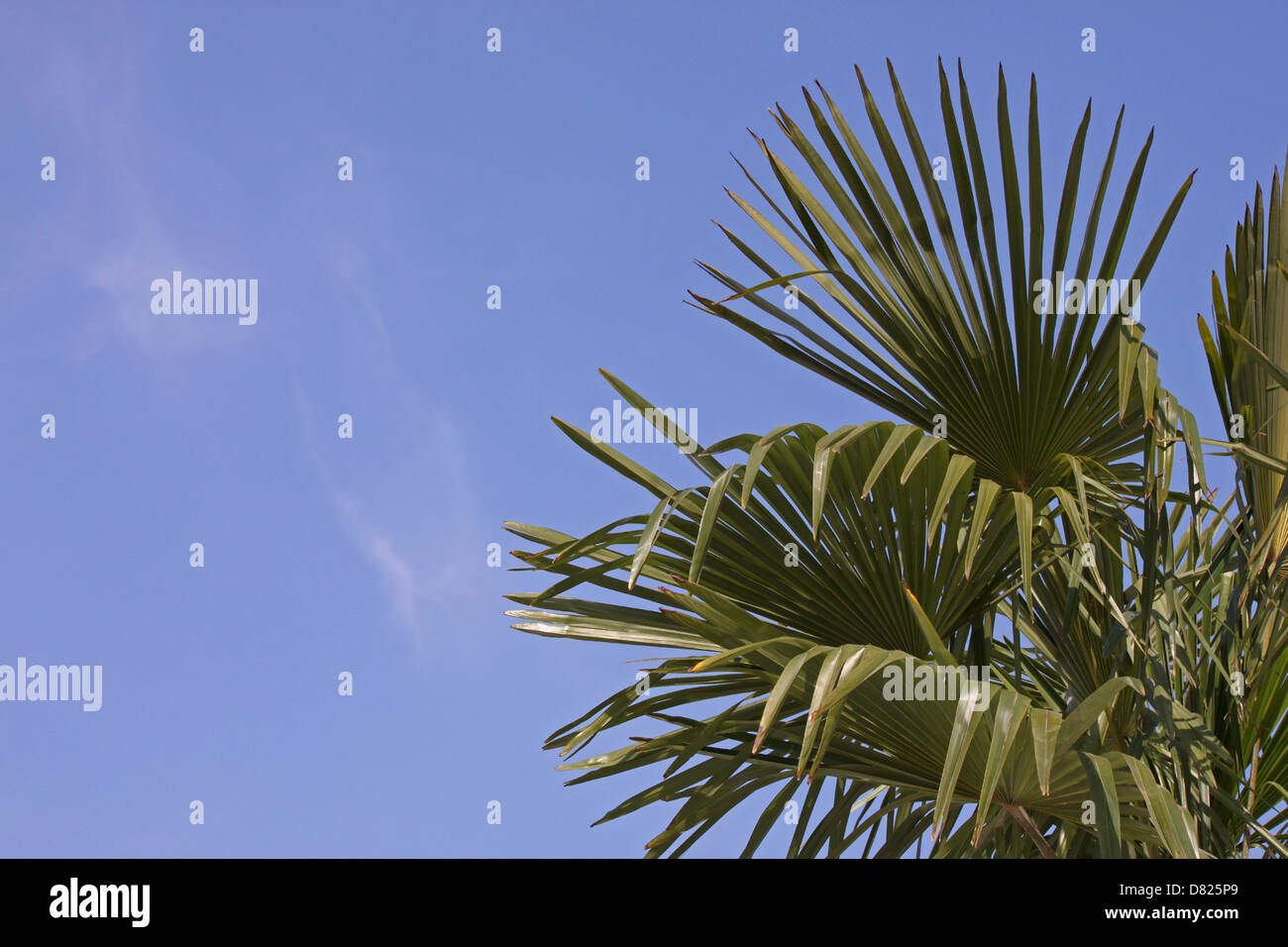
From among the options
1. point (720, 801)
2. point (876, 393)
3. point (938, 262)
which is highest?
point (938, 262)

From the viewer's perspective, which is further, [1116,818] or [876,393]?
[876,393]

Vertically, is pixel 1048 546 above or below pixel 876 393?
below
